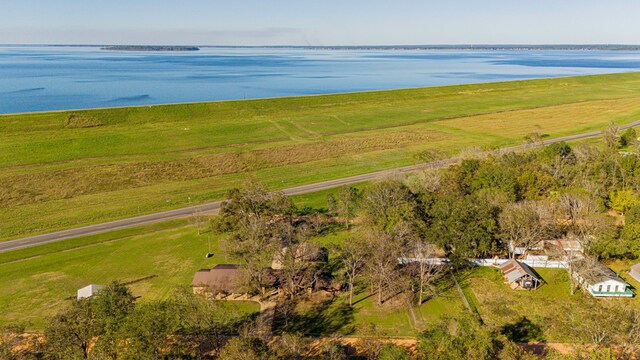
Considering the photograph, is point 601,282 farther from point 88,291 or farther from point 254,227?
point 88,291

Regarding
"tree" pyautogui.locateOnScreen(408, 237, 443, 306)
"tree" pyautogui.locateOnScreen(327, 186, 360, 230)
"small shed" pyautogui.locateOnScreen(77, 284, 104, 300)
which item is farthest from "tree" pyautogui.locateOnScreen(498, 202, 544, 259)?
"small shed" pyautogui.locateOnScreen(77, 284, 104, 300)

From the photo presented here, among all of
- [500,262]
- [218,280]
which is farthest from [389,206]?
[218,280]

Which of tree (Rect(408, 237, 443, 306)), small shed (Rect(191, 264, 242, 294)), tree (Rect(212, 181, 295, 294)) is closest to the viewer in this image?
tree (Rect(408, 237, 443, 306))

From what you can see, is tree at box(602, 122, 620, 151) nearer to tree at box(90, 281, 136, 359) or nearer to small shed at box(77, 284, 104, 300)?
tree at box(90, 281, 136, 359)

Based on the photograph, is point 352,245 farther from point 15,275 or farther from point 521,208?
point 15,275

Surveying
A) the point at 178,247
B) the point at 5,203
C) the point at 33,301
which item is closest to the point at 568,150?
the point at 178,247

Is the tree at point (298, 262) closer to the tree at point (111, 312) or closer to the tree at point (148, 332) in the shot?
the tree at point (148, 332)
